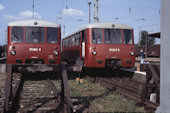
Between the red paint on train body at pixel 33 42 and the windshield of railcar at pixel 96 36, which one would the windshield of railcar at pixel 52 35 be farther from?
the windshield of railcar at pixel 96 36

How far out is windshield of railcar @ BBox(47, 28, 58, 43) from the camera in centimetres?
1110

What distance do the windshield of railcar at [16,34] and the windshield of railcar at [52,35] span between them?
1.31 meters

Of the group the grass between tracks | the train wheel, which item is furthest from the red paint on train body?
the train wheel

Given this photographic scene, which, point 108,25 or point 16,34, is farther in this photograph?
point 108,25

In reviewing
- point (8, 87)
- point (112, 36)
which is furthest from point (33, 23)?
point (8, 87)

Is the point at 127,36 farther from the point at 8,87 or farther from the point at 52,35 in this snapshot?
the point at 8,87

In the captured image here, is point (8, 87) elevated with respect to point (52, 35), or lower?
lower

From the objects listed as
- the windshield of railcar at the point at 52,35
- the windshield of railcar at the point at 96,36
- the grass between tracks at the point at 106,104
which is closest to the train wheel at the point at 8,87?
the grass between tracks at the point at 106,104

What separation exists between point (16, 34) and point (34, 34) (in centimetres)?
86

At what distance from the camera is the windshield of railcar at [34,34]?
1093cm

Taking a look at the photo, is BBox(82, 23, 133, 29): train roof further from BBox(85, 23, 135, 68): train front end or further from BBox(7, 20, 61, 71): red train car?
BBox(7, 20, 61, 71): red train car

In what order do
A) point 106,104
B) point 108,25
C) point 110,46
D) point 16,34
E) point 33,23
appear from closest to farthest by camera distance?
point 106,104 < point 16,34 < point 33,23 < point 110,46 < point 108,25

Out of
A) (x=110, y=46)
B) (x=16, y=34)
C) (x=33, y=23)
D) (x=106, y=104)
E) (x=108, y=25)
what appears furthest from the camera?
(x=108, y=25)

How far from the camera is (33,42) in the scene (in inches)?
429
